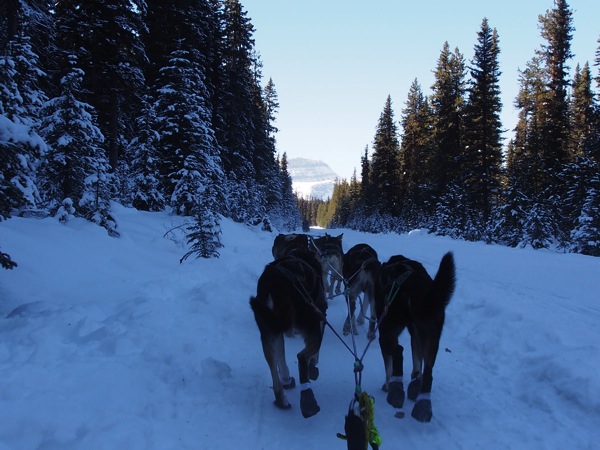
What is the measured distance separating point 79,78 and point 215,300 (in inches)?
266

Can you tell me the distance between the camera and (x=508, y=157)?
41188 millimetres

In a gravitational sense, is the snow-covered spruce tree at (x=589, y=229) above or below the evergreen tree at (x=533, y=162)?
below

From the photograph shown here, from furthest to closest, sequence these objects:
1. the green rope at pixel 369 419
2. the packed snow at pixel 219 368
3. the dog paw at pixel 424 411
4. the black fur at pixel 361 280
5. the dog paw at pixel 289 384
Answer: the black fur at pixel 361 280
the dog paw at pixel 289 384
the dog paw at pixel 424 411
the packed snow at pixel 219 368
the green rope at pixel 369 419

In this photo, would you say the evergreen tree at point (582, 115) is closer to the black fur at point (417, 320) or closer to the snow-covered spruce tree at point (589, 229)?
the snow-covered spruce tree at point (589, 229)

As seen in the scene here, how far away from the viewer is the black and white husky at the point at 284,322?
3.65 m

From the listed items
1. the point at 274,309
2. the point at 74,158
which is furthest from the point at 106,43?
the point at 274,309

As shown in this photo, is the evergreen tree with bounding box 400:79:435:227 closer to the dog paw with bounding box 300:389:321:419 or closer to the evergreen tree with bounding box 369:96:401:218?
the evergreen tree with bounding box 369:96:401:218

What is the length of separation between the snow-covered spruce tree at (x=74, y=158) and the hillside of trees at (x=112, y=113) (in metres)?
0.03

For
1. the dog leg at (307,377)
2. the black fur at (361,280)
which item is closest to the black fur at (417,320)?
the dog leg at (307,377)

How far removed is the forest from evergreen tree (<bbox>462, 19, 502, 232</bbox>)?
4.1 inches

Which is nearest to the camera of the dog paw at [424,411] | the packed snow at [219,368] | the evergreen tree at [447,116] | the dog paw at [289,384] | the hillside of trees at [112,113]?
the packed snow at [219,368]

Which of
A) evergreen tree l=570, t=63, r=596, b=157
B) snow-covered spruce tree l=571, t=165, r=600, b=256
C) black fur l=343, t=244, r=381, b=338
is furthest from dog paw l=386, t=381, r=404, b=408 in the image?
evergreen tree l=570, t=63, r=596, b=157

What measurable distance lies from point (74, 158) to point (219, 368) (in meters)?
7.69

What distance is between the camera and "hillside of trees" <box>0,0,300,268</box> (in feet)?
25.4
